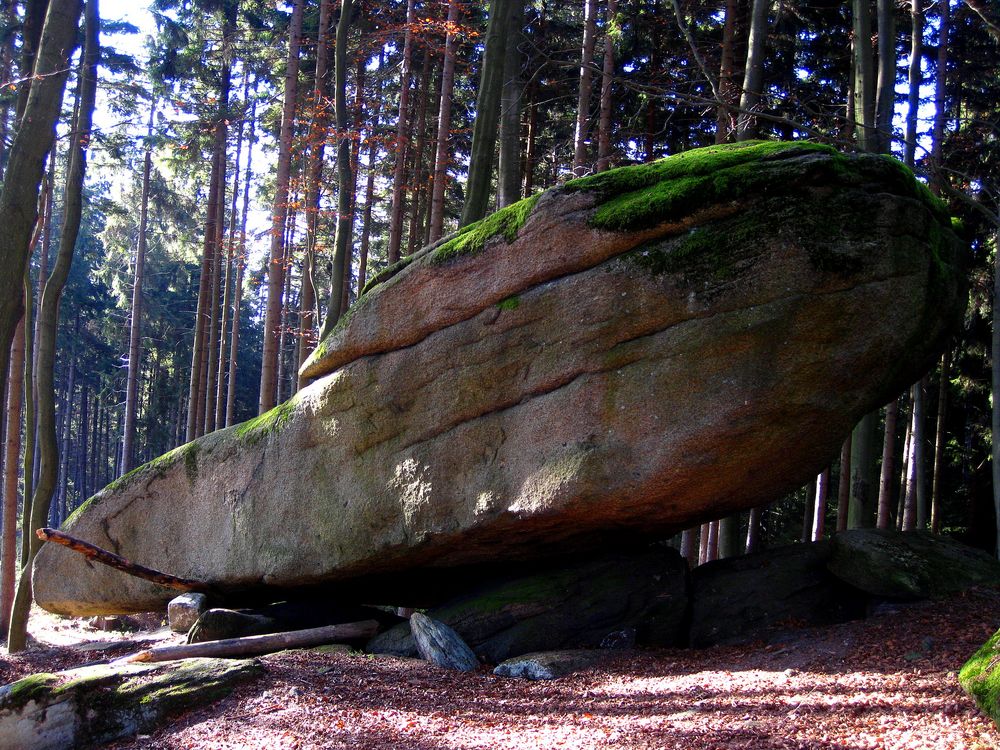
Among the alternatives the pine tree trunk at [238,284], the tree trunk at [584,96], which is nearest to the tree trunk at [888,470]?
the tree trunk at [584,96]

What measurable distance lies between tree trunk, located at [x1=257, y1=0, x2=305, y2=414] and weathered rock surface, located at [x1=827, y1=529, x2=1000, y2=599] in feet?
34.2

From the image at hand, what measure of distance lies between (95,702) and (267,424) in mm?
4773

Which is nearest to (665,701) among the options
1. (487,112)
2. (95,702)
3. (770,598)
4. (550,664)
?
(550,664)

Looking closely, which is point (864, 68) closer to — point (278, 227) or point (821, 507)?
point (821, 507)

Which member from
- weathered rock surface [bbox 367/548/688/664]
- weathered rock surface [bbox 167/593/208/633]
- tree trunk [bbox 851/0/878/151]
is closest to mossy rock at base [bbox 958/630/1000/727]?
weathered rock surface [bbox 367/548/688/664]

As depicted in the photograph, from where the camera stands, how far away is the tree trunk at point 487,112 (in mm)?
11953

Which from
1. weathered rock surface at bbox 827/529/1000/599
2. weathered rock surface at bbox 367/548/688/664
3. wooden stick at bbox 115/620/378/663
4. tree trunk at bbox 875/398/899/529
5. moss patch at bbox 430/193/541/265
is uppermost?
moss patch at bbox 430/193/541/265

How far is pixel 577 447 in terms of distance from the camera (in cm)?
841

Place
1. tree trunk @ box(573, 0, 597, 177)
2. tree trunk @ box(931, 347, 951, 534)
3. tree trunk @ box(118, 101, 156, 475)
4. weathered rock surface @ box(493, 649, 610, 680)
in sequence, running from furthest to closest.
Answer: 1. tree trunk @ box(118, 101, 156, 475)
2. tree trunk @ box(931, 347, 951, 534)
3. tree trunk @ box(573, 0, 597, 177)
4. weathered rock surface @ box(493, 649, 610, 680)

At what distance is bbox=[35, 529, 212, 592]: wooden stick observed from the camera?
409 inches

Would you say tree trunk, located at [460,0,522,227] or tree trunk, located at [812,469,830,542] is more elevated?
tree trunk, located at [460,0,522,227]

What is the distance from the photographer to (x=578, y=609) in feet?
29.9

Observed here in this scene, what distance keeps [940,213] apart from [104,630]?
20.2 meters

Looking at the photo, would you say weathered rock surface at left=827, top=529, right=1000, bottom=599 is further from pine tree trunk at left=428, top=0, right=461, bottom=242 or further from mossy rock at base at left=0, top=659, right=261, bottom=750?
pine tree trunk at left=428, top=0, right=461, bottom=242
